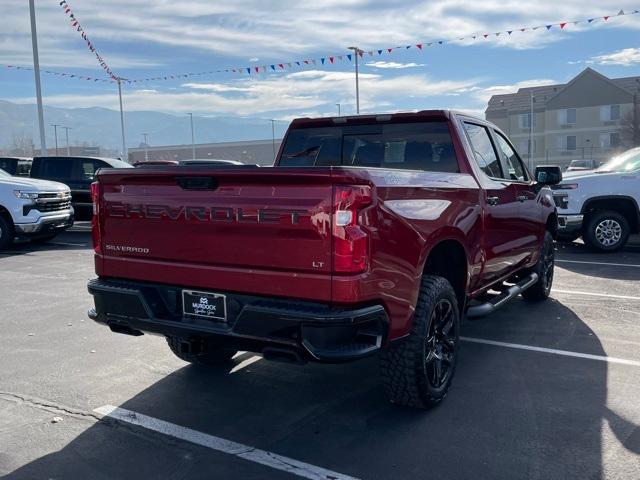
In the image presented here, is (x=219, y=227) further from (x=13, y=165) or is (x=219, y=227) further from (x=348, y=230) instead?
(x=13, y=165)

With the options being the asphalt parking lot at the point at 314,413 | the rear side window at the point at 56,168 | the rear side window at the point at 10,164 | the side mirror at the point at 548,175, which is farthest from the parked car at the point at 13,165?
the side mirror at the point at 548,175

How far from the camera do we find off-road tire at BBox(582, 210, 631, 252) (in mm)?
10195

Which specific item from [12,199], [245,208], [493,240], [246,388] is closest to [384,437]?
[246,388]

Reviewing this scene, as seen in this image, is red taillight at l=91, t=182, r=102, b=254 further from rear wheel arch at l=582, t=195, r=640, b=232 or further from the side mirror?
rear wheel arch at l=582, t=195, r=640, b=232

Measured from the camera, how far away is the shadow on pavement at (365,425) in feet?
10.6

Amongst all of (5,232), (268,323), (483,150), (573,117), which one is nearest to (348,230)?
(268,323)

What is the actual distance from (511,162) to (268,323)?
3696 mm

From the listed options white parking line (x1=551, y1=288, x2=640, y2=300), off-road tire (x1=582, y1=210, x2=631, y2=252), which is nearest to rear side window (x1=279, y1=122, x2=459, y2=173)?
white parking line (x1=551, y1=288, x2=640, y2=300)

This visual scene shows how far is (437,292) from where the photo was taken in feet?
12.8

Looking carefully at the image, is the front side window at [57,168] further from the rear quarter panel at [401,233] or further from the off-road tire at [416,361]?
the off-road tire at [416,361]

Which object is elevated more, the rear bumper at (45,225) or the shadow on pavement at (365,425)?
the rear bumper at (45,225)

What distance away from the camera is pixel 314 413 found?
3.98m

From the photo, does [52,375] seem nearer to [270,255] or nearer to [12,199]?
[270,255]

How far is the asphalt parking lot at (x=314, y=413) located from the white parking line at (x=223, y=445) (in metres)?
0.01
